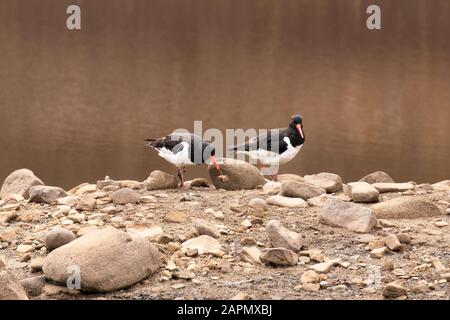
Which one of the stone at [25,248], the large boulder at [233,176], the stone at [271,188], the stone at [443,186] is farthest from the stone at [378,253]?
the stone at [25,248]

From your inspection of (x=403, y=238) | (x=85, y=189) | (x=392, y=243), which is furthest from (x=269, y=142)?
(x=392, y=243)

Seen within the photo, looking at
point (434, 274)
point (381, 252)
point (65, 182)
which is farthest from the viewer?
point (65, 182)

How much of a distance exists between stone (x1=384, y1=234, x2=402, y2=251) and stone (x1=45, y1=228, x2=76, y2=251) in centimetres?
282

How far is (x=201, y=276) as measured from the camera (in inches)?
246

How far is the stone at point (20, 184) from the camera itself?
9273mm

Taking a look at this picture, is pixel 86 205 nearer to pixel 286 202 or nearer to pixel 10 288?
pixel 286 202

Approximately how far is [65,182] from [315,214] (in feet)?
25.9

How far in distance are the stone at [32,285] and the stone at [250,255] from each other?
1.70 meters

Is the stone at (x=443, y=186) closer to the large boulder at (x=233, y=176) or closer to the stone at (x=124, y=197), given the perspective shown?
the large boulder at (x=233, y=176)

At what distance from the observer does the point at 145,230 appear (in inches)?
283

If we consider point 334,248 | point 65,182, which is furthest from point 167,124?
point 334,248

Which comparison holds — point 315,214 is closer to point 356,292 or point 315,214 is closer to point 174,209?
point 174,209

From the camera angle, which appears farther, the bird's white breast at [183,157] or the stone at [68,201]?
the bird's white breast at [183,157]

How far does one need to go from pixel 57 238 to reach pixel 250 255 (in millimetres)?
1709
